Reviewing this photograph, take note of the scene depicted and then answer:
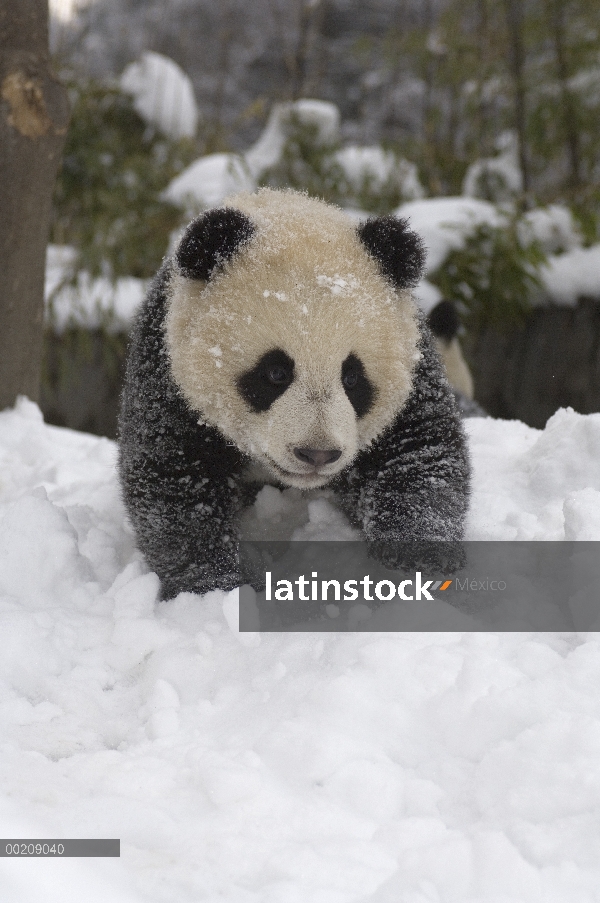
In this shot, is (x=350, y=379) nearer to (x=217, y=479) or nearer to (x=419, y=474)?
(x=419, y=474)

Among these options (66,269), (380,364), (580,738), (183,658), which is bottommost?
(66,269)

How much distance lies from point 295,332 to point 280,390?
0.14 meters

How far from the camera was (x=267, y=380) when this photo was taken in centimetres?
187

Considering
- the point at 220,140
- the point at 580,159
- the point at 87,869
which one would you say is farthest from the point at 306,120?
the point at 87,869

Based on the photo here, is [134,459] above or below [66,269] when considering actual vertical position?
above

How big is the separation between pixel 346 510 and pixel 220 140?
276 inches

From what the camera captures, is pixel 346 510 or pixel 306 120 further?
pixel 306 120

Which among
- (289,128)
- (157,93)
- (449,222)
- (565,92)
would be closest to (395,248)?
(449,222)

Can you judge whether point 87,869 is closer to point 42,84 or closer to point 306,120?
point 42,84

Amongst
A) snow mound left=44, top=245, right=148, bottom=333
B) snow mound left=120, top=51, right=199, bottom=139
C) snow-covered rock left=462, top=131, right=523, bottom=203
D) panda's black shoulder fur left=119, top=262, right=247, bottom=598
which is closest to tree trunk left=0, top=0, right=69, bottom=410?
panda's black shoulder fur left=119, top=262, right=247, bottom=598

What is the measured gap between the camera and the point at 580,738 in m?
1.40

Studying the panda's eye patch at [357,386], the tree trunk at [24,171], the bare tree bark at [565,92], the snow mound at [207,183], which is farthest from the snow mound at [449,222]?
the panda's eye patch at [357,386]

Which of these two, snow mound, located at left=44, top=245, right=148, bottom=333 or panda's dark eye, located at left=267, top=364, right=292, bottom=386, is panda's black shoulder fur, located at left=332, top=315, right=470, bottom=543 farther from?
snow mound, located at left=44, top=245, right=148, bottom=333

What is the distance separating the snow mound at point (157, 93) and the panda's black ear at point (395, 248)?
652 cm
